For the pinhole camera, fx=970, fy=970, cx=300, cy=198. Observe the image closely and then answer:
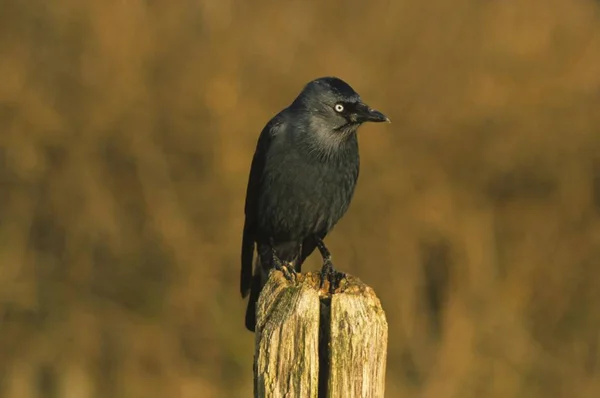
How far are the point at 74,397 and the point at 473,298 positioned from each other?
3.27 meters

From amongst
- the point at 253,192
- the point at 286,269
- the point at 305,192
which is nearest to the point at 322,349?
the point at 286,269

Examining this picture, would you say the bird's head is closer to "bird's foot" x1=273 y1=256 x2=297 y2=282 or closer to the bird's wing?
the bird's wing

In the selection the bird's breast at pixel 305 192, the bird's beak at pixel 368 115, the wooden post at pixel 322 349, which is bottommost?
the wooden post at pixel 322 349

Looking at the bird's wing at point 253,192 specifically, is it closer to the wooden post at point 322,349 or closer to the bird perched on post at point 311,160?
the bird perched on post at point 311,160

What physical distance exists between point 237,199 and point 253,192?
9.05 feet

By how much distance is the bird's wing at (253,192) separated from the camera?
4930mm

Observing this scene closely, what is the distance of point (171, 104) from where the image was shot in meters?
7.90

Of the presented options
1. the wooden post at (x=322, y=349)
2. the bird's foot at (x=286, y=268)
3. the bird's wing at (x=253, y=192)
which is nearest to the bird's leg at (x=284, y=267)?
the bird's foot at (x=286, y=268)

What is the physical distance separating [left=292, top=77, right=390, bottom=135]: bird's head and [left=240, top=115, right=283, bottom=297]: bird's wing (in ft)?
0.63

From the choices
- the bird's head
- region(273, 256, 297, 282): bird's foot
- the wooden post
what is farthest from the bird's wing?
the wooden post

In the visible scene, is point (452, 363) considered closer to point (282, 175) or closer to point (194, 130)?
point (194, 130)

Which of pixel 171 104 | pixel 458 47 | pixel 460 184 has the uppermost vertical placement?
pixel 458 47

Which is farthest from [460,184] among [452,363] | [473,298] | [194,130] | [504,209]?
[194,130]

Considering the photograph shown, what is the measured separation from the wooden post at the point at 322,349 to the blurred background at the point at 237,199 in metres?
4.47
